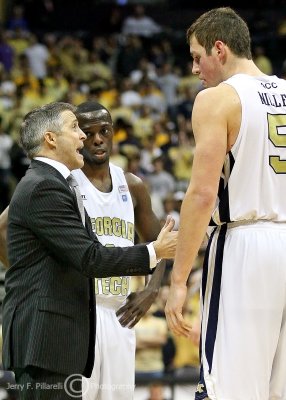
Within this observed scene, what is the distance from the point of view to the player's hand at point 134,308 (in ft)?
17.6

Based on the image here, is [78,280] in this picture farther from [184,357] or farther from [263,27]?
[263,27]

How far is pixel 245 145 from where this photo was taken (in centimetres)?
414

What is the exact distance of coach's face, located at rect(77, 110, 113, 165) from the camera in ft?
18.2

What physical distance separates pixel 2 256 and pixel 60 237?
1.37 m

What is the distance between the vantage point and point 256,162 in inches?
163

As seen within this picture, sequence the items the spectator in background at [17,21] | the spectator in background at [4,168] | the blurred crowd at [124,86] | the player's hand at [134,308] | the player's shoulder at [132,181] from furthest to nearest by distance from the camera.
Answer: the spectator in background at [17,21], the blurred crowd at [124,86], the spectator in background at [4,168], the player's shoulder at [132,181], the player's hand at [134,308]

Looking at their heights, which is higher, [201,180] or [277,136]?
[277,136]

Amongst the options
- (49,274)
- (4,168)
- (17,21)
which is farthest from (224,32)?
(17,21)

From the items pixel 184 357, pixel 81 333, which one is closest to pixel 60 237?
pixel 81 333

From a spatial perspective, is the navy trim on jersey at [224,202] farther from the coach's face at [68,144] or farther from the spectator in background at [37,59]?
the spectator in background at [37,59]

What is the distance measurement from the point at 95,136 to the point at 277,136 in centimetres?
167

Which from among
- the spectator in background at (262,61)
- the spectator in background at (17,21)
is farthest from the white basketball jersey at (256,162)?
the spectator in background at (17,21)

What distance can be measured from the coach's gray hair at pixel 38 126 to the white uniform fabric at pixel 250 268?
99 cm

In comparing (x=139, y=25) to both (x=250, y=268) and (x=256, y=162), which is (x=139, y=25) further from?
(x=250, y=268)
